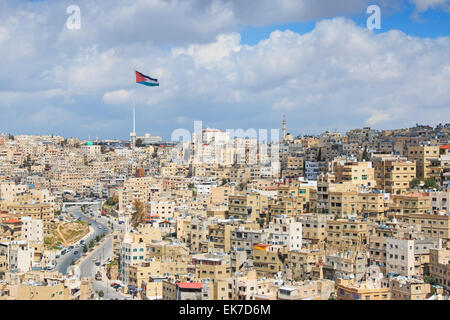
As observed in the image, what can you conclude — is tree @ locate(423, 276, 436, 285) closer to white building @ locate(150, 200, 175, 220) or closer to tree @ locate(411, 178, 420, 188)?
tree @ locate(411, 178, 420, 188)

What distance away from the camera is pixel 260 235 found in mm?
10750

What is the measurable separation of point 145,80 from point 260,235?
7.29m

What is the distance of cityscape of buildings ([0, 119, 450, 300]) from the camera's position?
861 cm

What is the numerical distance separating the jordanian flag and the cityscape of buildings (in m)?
2.99

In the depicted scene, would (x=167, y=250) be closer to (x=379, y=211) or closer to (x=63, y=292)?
(x=63, y=292)

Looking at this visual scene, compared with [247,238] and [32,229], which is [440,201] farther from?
[32,229]

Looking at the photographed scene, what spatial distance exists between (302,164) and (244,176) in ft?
6.03

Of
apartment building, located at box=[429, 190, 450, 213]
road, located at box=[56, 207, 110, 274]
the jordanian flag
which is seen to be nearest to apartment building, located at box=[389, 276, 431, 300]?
apartment building, located at box=[429, 190, 450, 213]

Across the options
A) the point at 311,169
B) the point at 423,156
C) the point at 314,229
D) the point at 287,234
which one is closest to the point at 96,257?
the point at 287,234

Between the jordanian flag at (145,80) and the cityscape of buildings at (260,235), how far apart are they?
2.99 meters

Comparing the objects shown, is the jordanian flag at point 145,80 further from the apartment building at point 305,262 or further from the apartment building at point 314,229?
the apartment building at point 305,262

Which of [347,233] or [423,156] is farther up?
[423,156]

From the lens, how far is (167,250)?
10.9 metres
